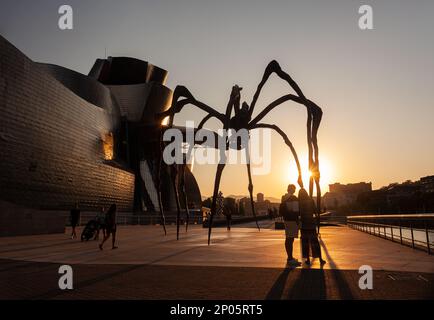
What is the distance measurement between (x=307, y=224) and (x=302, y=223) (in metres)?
0.12

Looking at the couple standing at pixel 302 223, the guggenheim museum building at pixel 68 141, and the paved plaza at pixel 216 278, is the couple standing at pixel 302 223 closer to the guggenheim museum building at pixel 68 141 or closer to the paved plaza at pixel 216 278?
the paved plaza at pixel 216 278

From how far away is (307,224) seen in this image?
8.45 meters

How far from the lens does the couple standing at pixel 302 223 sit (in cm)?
842

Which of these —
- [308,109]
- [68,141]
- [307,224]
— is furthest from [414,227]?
[68,141]

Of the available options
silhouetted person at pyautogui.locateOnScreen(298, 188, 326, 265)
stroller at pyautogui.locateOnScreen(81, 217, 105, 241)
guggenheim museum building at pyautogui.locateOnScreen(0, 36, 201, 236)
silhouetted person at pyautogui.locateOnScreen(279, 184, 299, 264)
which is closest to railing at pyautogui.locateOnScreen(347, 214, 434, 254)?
silhouetted person at pyautogui.locateOnScreen(298, 188, 326, 265)

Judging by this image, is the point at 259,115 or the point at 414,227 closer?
the point at 259,115

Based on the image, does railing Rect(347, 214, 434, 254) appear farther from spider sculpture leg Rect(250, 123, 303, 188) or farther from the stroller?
the stroller

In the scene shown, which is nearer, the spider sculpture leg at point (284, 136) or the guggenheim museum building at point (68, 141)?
the spider sculpture leg at point (284, 136)

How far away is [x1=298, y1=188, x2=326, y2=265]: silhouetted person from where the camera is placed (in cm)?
843

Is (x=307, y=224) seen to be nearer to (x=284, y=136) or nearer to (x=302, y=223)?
(x=302, y=223)

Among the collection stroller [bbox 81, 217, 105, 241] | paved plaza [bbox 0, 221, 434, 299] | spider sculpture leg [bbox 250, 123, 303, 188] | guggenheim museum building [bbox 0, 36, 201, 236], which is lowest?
paved plaza [bbox 0, 221, 434, 299]

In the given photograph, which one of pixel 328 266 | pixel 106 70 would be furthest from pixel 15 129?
pixel 106 70

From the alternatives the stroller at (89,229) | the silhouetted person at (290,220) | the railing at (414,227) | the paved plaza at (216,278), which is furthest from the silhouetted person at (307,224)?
the stroller at (89,229)
